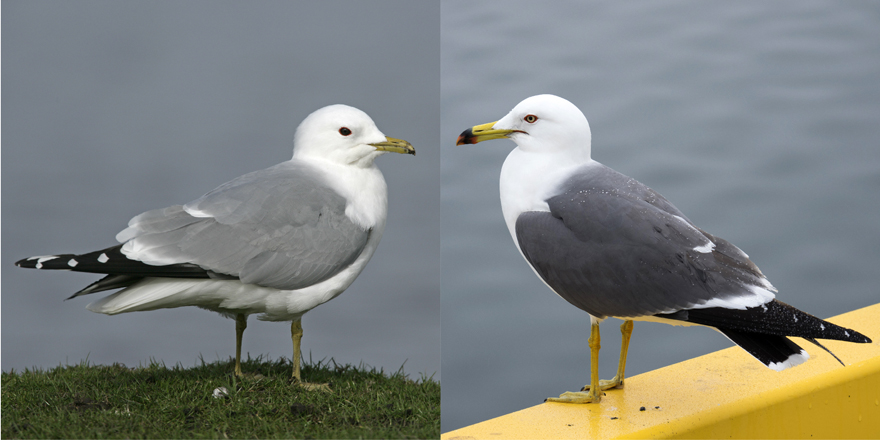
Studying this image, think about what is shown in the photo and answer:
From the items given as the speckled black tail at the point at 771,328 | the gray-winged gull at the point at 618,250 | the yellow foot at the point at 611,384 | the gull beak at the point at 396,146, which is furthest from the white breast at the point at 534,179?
the yellow foot at the point at 611,384

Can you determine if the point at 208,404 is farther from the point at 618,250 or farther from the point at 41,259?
the point at 618,250

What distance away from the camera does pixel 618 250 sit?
2359mm

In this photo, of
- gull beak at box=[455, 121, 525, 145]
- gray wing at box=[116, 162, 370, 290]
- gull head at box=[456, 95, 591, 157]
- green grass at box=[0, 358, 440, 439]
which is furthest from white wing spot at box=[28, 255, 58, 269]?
gull head at box=[456, 95, 591, 157]

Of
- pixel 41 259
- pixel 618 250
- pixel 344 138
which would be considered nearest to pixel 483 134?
pixel 344 138

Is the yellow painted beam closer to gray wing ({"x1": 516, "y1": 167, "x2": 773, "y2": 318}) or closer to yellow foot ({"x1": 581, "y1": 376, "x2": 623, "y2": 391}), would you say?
yellow foot ({"x1": 581, "y1": 376, "x2": 623, "y2": 391})

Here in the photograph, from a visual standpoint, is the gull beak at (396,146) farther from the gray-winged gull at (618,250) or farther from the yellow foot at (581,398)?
the yellow foot at (581,398)

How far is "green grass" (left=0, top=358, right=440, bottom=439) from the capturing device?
2264mm

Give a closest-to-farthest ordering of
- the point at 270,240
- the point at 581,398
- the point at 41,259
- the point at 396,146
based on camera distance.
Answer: the point at 41,259 → the point at 270,240 → the point at 581,398 → the point at 396,146

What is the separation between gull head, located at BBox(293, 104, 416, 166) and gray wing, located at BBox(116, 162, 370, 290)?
10 cm

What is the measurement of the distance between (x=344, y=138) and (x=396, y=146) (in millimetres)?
189

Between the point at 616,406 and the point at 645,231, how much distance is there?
672 mm

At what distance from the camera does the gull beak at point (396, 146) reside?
2.80m

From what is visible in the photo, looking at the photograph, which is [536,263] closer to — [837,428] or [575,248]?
[575,248]

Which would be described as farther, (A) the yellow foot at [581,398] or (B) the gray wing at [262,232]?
(A) the yellow foot at [581,398]
